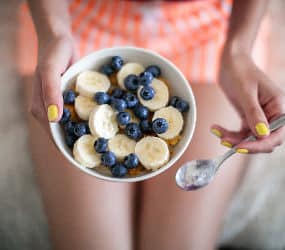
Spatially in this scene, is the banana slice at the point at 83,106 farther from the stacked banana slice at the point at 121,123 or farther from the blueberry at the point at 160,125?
the blueberry at the point at 160,125

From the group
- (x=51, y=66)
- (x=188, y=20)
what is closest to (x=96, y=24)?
(x=188, y=20)

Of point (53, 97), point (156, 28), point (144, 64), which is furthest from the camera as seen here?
point (156, 28)

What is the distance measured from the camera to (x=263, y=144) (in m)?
0.76

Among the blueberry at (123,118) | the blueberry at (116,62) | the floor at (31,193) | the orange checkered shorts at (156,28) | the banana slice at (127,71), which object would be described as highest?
the orange checkered shorts at (156,28)

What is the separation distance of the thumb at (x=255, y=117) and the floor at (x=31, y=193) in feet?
0.99

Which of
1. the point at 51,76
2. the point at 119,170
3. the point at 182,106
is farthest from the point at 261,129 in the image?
the point at 51,76

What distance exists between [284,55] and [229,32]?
290 millimetres

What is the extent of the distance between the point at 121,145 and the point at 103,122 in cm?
5

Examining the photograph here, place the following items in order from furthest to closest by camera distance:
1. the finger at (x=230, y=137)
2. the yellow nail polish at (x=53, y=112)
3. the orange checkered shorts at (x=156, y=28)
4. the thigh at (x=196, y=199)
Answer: the orange checkered shorts at (x=156, y=28) < the thigh at (x=196, y=199) < the finger at (x=230, y=137) < the yellow nail polish at (x=53, y=112)

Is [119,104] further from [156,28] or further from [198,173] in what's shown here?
[156,28]

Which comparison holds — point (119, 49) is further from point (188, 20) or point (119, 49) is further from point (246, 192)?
point (246, 192)

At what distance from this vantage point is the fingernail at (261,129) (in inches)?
28.4

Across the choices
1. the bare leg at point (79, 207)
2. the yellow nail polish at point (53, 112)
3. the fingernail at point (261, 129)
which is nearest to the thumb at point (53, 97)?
the yellow nail polish at point (53, 112)

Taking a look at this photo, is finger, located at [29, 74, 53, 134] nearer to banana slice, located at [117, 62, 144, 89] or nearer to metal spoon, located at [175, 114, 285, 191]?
banana slice, located at [117, 62, 144, 89]
